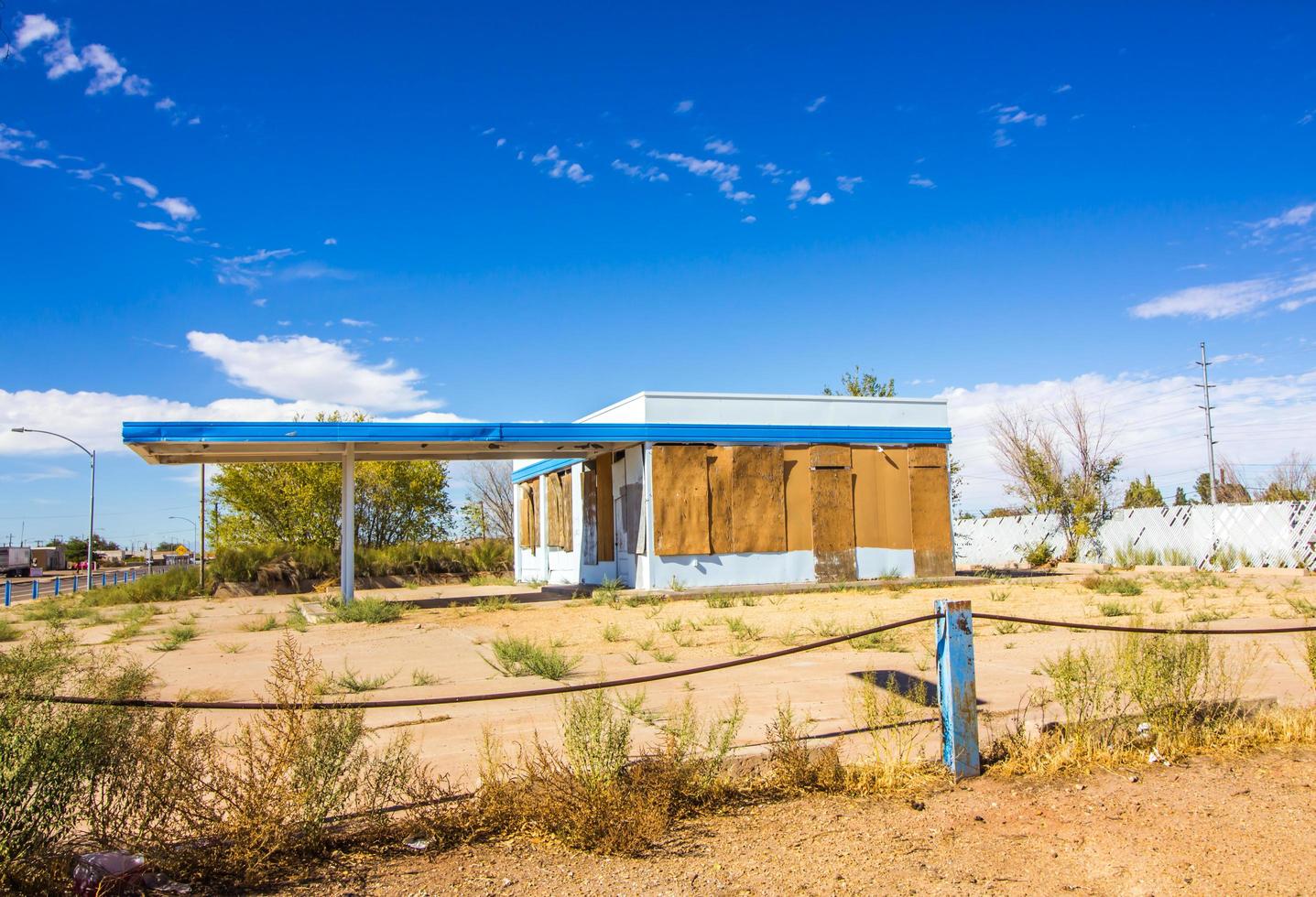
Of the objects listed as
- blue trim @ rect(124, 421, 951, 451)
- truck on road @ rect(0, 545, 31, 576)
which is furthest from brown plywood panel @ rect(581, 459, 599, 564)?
truck on road @ rect(0, 545, 31, 576)

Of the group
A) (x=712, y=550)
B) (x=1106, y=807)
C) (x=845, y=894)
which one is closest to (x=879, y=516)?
(x=712, y=550)

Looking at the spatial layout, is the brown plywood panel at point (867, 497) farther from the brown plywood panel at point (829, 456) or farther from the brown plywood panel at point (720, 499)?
the brown plywood panel at point (720, 499)

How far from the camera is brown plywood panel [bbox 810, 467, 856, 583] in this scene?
2078cm

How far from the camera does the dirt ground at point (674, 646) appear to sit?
7.43 meters

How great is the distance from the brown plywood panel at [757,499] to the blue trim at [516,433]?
1.14ft

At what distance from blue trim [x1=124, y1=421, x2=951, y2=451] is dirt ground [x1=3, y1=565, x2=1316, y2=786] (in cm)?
340

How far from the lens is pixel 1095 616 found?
13.3 meters

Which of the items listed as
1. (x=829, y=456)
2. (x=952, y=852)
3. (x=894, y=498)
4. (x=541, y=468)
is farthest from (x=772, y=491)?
(x=952, y=852)

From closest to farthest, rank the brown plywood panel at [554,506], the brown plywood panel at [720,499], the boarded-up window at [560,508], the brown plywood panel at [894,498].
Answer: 1. the brown plywood panel at [720,499]
2. the brown plywood panel at [894,498]
3. the boarded-up window at [560,508]
4. the brown plywood panel at [554,506]

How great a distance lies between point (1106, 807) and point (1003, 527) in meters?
28.9

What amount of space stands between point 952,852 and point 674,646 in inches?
272

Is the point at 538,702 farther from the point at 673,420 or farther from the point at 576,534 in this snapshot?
the point at 576,534

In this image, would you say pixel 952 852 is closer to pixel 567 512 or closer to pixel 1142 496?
pixel 567 512

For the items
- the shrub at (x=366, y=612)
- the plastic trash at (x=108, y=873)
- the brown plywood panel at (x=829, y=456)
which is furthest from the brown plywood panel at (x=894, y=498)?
the plastic trash at (x=108, y=873)
